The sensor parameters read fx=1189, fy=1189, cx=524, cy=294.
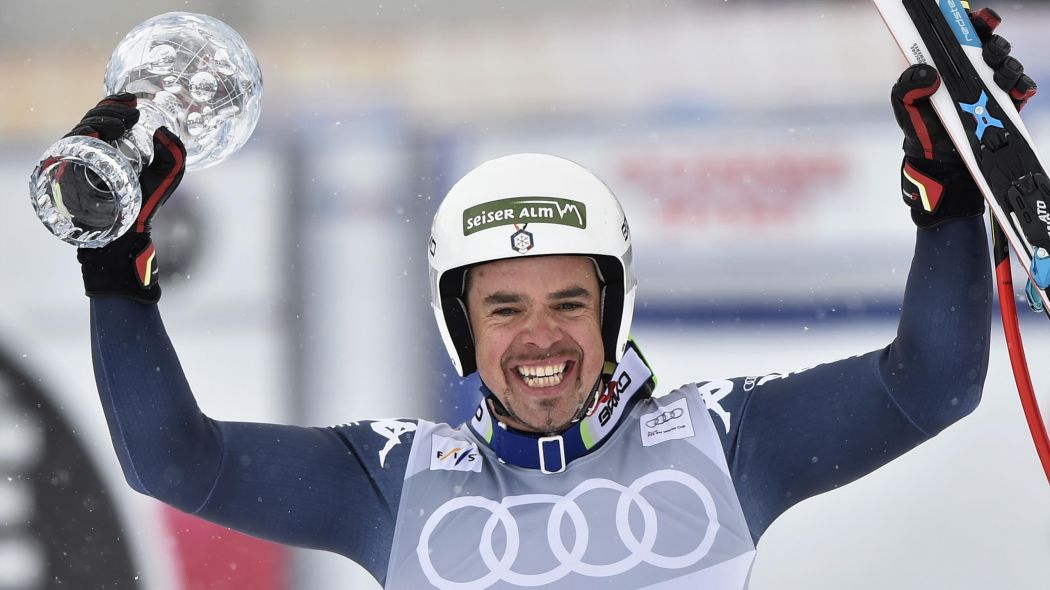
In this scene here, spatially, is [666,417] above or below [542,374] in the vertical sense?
below

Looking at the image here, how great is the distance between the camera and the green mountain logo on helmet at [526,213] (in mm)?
2785

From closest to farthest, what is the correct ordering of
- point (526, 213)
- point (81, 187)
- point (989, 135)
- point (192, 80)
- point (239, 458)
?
point (81, 187)
point (989, 135)
point (192, 80)
point (239, 458)
point (526, 213)

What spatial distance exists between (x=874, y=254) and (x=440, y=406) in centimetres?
170

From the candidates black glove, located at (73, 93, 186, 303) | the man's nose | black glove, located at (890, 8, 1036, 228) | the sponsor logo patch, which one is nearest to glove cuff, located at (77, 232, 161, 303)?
black glove, located at (73, 93, 186, 303)

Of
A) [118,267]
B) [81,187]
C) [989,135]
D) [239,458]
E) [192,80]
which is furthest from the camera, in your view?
[239,458]

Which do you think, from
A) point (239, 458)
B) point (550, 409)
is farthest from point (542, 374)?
point (239, 458)

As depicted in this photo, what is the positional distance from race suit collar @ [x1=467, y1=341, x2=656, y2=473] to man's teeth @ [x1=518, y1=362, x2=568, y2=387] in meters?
0.12

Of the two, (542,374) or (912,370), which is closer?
(912,370)

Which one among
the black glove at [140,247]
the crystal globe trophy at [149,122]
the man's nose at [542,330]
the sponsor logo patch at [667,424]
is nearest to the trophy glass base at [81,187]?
the crystal globe trophy at [149,122]

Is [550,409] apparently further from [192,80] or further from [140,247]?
[192,80]

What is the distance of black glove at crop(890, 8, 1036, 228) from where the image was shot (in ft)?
7.70

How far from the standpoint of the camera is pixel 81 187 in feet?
7.19

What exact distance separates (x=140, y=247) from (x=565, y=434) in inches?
40.5

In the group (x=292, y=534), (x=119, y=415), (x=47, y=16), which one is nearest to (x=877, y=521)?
(x=292, y=534)
